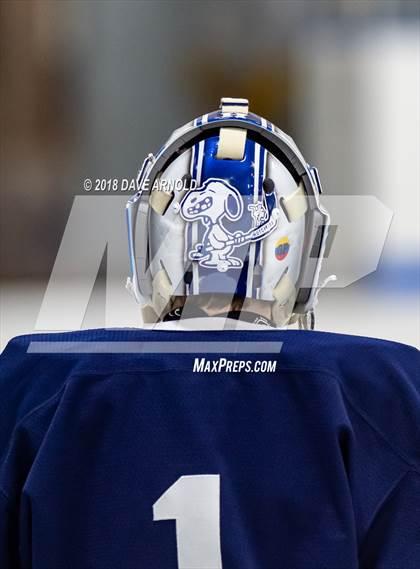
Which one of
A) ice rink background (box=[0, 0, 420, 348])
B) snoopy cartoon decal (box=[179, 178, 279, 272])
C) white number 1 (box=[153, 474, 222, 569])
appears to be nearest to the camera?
white number 1 (box=[153, 474, 222, 569])

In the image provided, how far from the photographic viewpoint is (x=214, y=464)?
1078 mm

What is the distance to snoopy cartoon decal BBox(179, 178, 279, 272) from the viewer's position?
50.4 inches

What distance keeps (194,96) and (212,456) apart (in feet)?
14.6

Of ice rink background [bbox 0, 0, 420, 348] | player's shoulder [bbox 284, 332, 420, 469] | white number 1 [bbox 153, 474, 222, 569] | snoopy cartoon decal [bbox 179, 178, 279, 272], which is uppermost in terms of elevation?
ice rink background [bbox 0, 0, 420, 348]

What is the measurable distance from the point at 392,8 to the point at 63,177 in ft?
6.65

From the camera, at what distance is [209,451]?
108cm

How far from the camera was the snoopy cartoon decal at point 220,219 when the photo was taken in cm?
128

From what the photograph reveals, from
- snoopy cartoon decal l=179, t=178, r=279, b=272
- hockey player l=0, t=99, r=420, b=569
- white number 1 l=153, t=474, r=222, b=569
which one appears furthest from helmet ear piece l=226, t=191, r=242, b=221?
white number 1 l=153, t=474, r=222, b=569

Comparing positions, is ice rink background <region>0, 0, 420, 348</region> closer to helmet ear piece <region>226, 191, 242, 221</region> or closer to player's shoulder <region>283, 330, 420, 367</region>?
helmet ear piece <region>226, 191, 242, 221</region>

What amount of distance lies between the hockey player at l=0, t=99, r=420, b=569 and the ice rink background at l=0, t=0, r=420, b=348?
140 inches

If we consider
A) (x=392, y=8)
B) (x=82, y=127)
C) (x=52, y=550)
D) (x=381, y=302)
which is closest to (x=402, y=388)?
(x=52, y=550)
